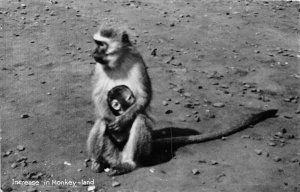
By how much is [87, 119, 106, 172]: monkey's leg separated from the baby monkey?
158 millimetres

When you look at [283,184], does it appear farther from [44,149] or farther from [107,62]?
[44,149]

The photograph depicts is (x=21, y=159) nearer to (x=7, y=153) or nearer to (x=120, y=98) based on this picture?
(x=7, y=153)

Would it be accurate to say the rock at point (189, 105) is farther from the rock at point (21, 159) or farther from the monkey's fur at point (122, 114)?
the rock at point (21, 159)

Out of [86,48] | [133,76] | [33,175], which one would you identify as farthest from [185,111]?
[86,48]

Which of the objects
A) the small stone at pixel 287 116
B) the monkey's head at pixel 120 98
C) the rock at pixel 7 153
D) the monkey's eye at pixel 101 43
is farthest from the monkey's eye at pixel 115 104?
the small stone at pixel 287 116

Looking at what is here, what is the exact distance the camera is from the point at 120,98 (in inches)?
285

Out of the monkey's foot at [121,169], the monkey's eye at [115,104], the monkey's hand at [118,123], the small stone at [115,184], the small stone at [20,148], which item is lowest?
the small stone at [115,184]

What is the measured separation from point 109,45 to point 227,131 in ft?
8.52

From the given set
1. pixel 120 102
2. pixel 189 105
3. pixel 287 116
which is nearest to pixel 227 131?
pixel 189 105

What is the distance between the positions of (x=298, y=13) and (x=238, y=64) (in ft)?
15.2

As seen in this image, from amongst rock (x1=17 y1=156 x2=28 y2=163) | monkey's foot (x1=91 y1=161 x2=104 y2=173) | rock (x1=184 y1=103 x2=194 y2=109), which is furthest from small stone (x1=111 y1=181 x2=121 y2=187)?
rock (x1=184 y1=103 x2=194 y2=109)

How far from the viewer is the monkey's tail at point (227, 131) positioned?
309 inches

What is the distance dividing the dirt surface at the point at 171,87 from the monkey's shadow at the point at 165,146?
0.11 m

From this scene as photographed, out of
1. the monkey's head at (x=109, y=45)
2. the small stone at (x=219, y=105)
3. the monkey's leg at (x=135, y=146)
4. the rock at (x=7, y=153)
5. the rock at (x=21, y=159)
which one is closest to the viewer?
the monkey's leg at (x=135, y=146)
